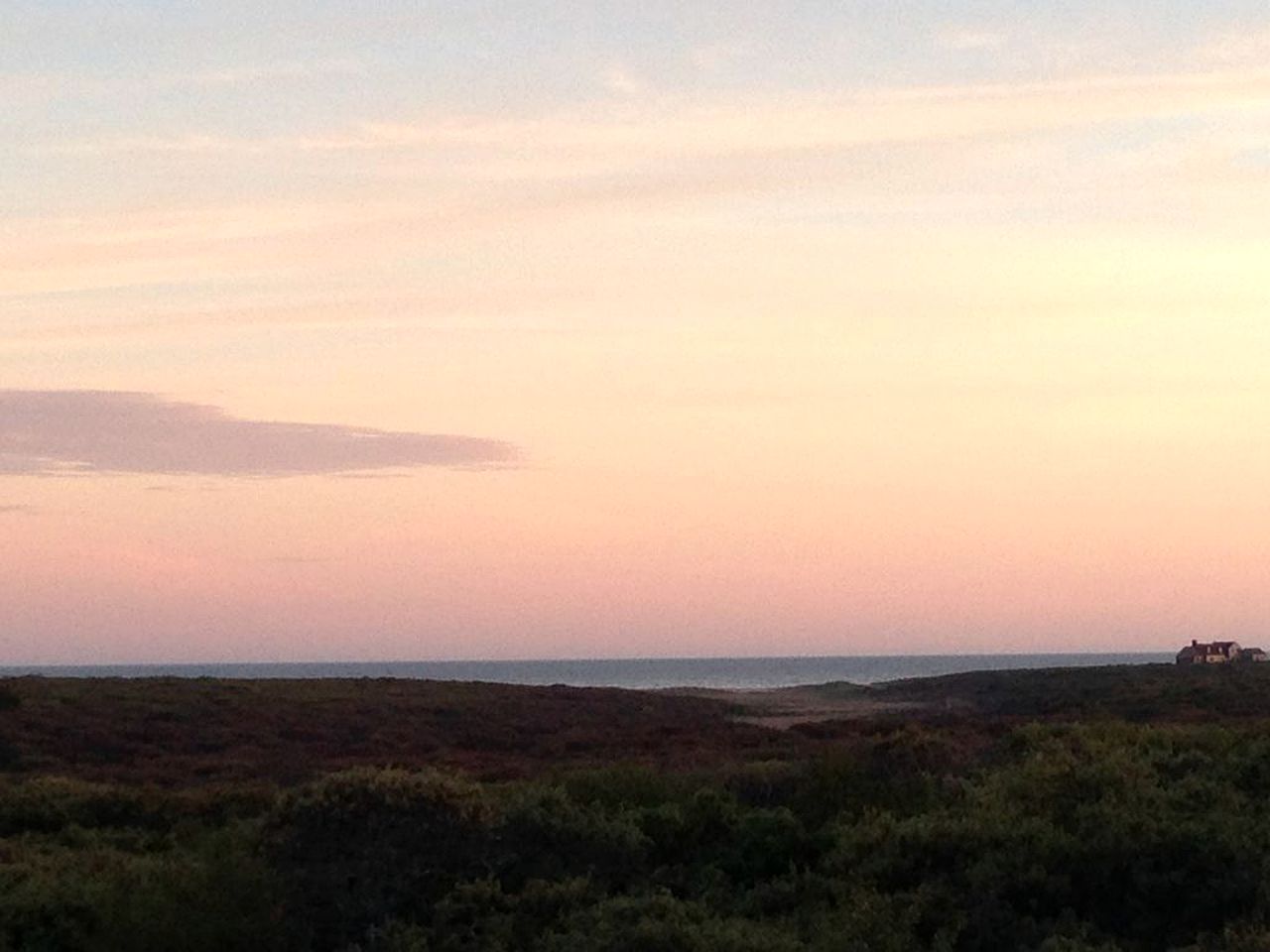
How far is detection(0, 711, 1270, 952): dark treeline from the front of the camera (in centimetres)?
1237

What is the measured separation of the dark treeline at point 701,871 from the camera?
40.6 feet

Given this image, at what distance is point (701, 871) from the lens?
1516 cm

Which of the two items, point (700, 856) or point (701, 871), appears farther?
point (700, 856)

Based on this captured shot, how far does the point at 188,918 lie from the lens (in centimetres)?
1289

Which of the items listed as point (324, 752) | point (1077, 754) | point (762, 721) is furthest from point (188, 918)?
point (762, 721)

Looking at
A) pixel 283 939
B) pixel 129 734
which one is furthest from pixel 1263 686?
pixel 283 939

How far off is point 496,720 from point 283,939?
1188 inches

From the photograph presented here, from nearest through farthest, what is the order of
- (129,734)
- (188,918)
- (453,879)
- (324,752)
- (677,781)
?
1. (188,918)
2. (453,879)
3. (677,781)
4. (324,752)
5. (129,734)

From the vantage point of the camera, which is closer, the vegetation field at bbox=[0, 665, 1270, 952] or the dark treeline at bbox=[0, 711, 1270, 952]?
the dark treeline at bbox=[0, 711, 1270, 952]

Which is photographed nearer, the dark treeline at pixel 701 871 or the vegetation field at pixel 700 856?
the dark treeline at pixel 701 871

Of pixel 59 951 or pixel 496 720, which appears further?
pixel 496 720

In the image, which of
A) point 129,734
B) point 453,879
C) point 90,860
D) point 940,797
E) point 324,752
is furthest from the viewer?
point 129,734

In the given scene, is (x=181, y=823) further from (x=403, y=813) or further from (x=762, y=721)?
(x=762, y=721)

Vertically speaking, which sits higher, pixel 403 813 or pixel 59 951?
pixel 403 813
